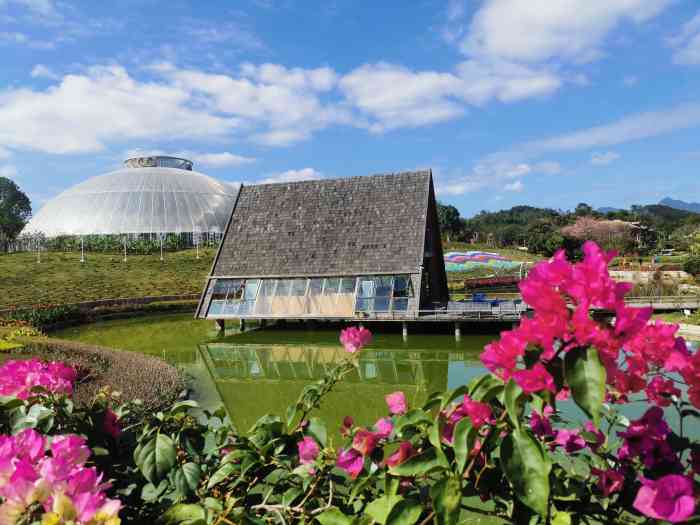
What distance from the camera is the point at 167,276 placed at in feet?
133

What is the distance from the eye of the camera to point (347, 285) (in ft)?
69.1

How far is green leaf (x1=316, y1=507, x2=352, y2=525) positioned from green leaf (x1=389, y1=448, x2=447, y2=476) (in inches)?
11.2

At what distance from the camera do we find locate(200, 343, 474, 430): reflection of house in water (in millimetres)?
10609

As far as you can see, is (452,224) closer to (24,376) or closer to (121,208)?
(121,208)

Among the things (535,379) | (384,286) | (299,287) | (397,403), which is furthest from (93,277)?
(535,379)

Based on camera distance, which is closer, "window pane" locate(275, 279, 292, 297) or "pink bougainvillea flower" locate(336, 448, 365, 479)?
"pink bougainvillea flower" locate(336, 448, 365, 479)

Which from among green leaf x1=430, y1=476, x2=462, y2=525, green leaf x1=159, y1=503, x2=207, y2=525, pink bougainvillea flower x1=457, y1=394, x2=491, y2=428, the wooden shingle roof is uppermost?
the wooden shingle roof

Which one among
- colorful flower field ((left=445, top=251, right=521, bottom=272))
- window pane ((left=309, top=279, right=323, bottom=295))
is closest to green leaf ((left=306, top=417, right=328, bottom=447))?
window pane ((left=309, top=279, right=323, bottom=295))

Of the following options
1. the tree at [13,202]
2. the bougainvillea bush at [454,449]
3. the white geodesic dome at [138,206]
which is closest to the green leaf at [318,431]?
the bougainvillea bush at [454,449]

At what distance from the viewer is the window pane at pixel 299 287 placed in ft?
70.3

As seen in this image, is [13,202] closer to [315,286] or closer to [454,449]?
[315,286]

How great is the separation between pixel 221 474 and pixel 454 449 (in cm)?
102

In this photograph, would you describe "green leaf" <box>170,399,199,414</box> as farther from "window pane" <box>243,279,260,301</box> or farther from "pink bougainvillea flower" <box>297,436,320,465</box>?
"window pane" <box>243,279,260,301</box>

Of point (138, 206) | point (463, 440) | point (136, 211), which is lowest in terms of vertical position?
point (463, 440)
